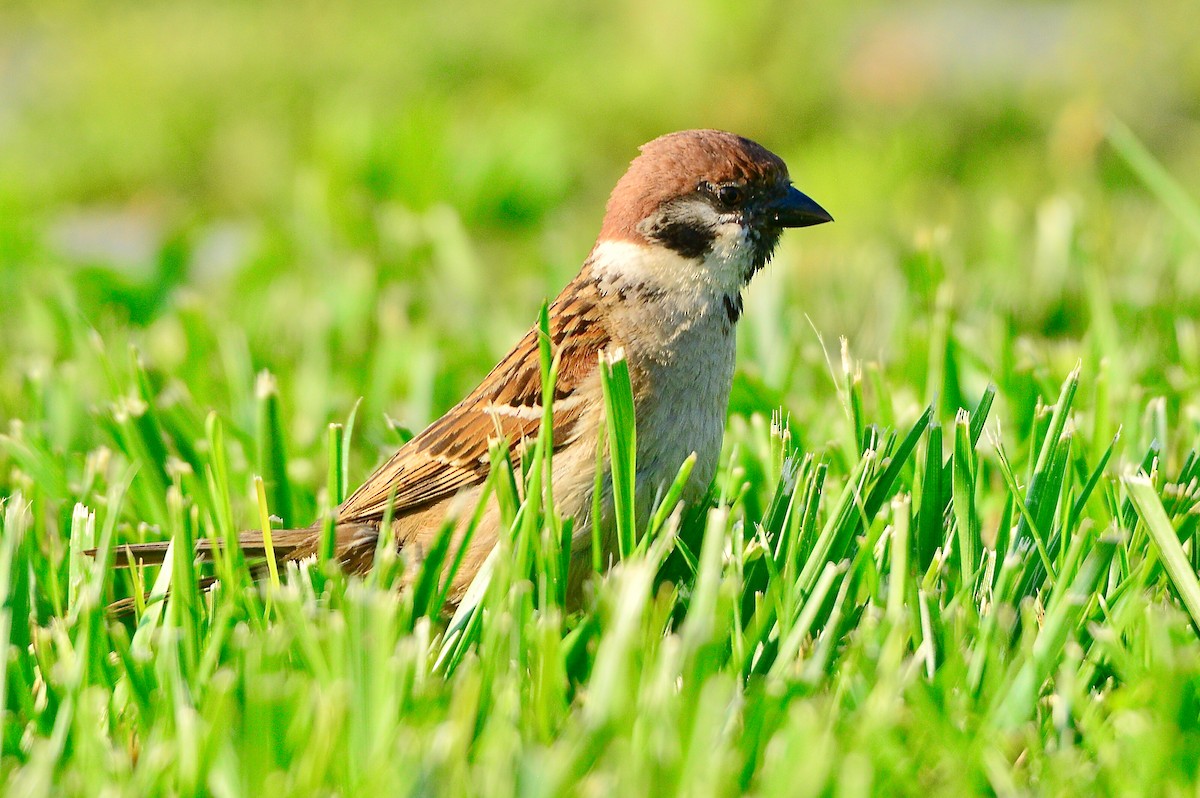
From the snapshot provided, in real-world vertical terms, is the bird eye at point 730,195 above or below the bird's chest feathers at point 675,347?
above

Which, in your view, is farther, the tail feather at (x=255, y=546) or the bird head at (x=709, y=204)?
the bird head at (x=709, y=204)

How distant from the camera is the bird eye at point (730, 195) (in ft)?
8.22

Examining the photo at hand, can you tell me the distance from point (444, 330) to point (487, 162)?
168cm

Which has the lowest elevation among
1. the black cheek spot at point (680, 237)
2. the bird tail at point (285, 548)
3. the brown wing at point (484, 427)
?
the bird tail at point (285, 548)

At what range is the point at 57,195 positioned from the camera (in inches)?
233

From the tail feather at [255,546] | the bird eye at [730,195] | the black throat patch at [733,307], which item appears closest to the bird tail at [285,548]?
the tail feather at [255,546]

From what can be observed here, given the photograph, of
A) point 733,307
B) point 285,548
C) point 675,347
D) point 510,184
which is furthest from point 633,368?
point 510,184

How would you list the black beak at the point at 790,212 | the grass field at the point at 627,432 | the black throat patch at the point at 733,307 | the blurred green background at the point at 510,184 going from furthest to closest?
the blurred green background at the point at 510,184 < the black beak at the point at 790,212 < the black throat patch at the point at 733,307 < the grass field at the point at 627,432

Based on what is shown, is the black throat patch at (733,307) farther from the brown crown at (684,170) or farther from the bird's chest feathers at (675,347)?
the brown crown at (684,170)

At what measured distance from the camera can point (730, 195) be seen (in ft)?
8.24

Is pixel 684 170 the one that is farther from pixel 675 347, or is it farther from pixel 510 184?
pixel 510 184

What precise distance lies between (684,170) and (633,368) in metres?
0.43

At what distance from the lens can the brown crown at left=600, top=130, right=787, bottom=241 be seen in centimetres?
250

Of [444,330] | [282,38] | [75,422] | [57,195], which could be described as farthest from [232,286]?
[282,38]
